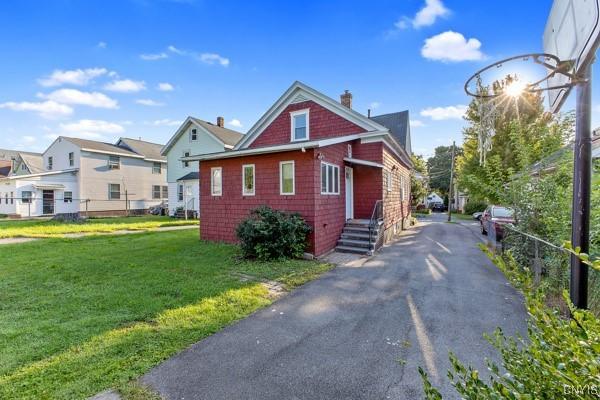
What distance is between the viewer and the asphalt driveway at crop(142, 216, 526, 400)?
2.76m

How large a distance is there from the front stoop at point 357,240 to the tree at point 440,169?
131 feet

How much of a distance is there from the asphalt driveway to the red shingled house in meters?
3.12

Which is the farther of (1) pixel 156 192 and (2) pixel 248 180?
(1) pixel 156 192

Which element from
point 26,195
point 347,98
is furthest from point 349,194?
point 26,195

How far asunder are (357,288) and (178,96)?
15339 mm

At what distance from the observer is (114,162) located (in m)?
25.2

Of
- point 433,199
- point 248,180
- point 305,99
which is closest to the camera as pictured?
point 248,180

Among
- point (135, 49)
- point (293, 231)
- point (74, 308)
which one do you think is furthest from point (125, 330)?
point (135, 49)

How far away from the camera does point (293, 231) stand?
808 centimetres

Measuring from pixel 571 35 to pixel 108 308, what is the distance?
6960 mm

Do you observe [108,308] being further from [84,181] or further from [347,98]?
[84,181]

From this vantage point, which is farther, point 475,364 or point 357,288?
point 357,288

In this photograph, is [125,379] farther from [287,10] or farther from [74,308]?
[287,10]

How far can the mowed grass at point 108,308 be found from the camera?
2873mm
